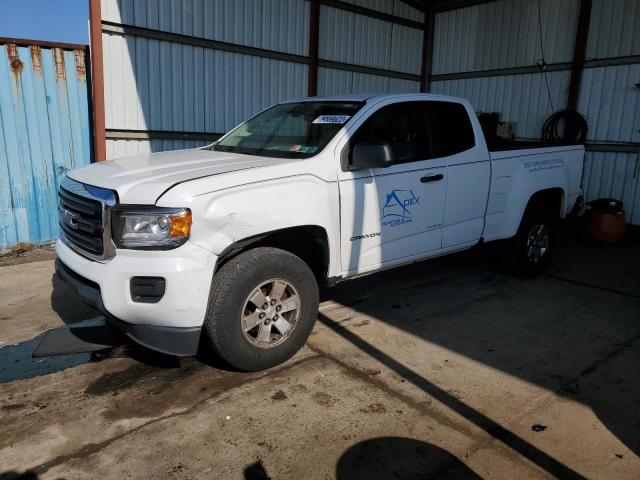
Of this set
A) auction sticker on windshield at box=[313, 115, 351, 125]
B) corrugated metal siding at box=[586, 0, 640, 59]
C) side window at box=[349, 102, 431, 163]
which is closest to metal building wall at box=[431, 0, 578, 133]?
corrugated metal siding at box=[586, 0, 640, 59]

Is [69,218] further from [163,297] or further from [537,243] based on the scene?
[537,243]

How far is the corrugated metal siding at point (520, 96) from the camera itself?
941 centimetres

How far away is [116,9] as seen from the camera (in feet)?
23.0

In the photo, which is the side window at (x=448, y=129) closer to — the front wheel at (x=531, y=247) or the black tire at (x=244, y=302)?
the front wheel at (x=531, y=247)

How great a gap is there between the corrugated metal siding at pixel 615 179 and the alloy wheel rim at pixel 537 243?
3.76 metres

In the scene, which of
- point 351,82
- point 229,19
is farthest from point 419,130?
point 351,82

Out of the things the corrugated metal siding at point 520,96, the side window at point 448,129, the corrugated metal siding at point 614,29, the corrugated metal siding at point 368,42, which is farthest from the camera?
the corrugated metal siding at point 368,42

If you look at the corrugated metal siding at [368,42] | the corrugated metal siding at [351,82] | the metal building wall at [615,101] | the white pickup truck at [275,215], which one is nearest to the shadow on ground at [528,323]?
the white pickup truck at [275,215]

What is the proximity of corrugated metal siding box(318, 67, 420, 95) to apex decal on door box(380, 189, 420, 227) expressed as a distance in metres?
5.98

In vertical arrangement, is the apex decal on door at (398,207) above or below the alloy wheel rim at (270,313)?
above

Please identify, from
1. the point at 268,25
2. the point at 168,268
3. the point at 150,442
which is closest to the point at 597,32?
the point at 268,25

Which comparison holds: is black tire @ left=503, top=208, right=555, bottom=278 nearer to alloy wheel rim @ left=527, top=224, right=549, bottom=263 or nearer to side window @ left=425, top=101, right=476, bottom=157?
alloy wheel rim @ left=527, top=224, right=549, bottom=263

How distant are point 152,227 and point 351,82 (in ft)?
26.2

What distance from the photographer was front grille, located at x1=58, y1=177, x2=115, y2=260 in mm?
3111
